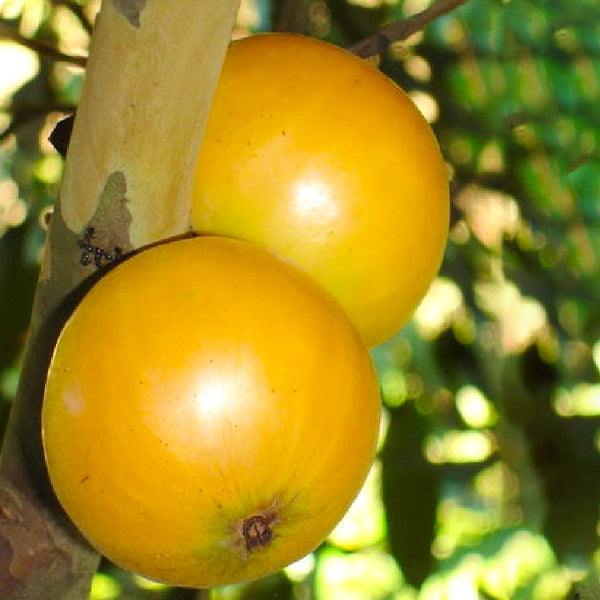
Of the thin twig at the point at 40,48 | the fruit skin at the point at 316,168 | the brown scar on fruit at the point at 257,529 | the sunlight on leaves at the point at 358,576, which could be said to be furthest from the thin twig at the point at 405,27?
the sunlight on leaves at the point at 358,576

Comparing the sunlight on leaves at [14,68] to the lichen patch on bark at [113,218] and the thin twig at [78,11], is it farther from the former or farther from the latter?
the lichen patch on bark at [113,218]

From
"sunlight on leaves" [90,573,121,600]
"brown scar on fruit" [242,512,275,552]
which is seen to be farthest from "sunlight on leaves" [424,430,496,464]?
"brown scar on fruit" [242,512,275,552]

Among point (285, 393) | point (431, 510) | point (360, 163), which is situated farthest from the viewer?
point (431, 510)

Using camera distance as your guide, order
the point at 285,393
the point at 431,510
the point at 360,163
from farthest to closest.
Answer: the point at 431,510 → the point at 360,163 → the point at 285,393

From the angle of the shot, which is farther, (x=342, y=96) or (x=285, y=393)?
(x=342, y=96)

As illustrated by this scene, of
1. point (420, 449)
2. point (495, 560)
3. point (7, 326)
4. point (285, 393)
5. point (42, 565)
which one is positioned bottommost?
point (495, 560)

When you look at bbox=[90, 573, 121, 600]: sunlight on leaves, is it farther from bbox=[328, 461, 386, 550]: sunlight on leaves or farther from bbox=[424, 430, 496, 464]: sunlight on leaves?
bbox=[424, 430, 496, 464]: sunlight on leaves

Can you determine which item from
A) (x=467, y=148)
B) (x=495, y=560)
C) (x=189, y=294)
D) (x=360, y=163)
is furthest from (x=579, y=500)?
(x=189, y=294)

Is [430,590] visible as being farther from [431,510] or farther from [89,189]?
[89,189]
